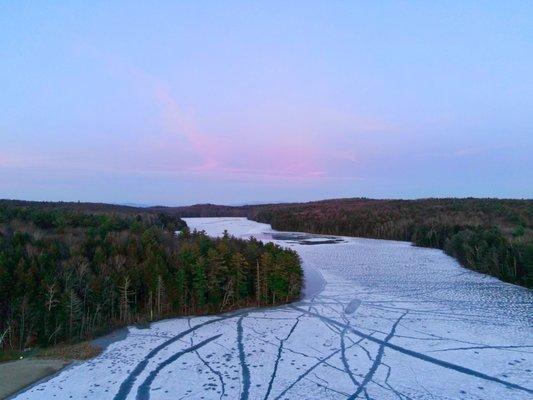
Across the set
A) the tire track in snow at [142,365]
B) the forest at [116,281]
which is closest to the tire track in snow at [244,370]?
the tire track in snow at [142,365]

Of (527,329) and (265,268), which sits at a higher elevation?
(265,268)

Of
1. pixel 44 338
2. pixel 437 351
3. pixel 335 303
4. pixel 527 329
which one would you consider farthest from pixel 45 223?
pixel 527 329

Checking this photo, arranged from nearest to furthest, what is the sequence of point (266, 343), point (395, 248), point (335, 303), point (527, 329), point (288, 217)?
point (266, 343), point (527, 329), point (335, 303), point (395, 248), point (288, 217)

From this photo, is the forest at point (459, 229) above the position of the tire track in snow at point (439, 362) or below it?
above

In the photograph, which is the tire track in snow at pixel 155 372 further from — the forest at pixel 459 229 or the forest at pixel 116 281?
the forest at pixel 459 229

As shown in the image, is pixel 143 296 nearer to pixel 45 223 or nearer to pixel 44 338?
pixel 44 338

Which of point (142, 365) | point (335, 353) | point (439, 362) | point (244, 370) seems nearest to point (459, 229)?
point (439, 362)
